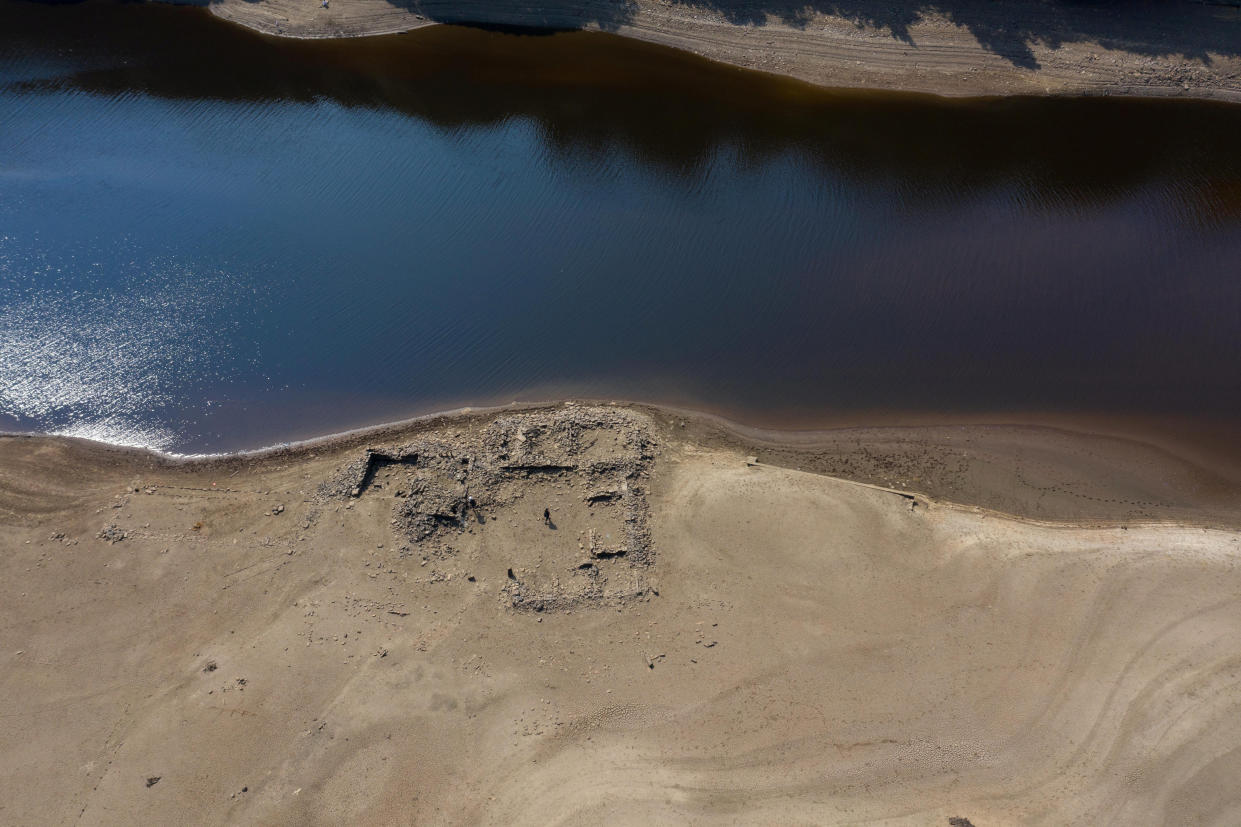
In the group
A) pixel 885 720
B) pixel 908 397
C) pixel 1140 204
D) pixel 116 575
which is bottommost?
pixel 116 575

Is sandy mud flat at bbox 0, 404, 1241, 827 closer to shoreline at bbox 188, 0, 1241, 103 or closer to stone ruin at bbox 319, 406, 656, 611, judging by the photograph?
stone ruin at bbox 319, 406, 656, 611

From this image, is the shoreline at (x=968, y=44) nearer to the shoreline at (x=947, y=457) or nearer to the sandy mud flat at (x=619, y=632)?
the shoreline at (x=947, y=457)

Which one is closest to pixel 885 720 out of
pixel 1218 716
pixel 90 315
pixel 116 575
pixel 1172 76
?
pixel 1218 716

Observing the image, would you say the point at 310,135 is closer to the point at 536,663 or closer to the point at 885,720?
the point at 536,663

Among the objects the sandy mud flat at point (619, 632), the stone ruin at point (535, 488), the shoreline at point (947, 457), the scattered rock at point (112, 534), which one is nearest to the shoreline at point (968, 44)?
the shoreline at point (947, 457)

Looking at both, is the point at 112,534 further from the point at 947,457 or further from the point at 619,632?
the point at 947,457

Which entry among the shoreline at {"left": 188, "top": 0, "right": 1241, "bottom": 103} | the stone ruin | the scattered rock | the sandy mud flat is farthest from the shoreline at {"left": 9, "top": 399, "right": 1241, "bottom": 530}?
the shoreline at {"left": 188, "top": 0, "right": 1241, "bottom": 103}
